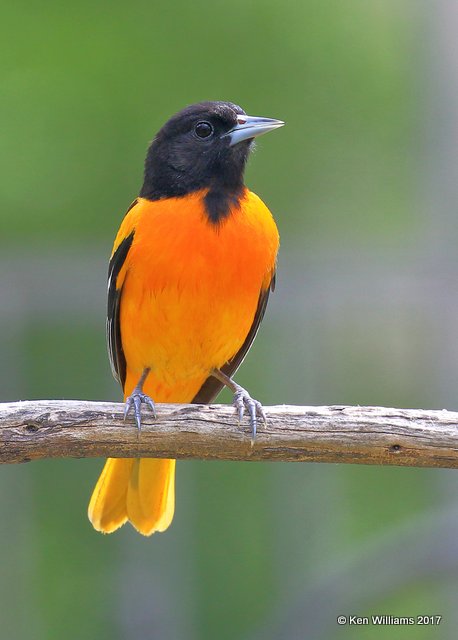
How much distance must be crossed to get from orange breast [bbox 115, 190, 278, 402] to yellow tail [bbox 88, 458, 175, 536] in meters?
0.49

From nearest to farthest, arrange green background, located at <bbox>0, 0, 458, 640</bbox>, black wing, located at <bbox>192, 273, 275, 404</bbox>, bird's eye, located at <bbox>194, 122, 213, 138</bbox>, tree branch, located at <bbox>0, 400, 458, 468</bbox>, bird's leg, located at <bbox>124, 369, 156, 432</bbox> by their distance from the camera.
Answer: tree branch, located at <bbox>0, 400, 458, 468</bbox>
bird's leg, located at <bbox>124, 369, 156, 432</bbox>
bird's eye, located at <bbox>194, 122, 213, 138</bbox>
black wing, located at <bbox>192, 273, 275, 404</bbox>
green background, located at <bbox>0, 0, 458, 640</bbox>

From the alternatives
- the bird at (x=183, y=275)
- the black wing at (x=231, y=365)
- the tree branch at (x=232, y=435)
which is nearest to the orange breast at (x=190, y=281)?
the bird at (x=183, y=275)

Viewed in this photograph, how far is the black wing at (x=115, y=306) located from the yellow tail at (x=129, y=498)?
1.69 feet

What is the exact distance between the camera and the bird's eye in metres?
4.84

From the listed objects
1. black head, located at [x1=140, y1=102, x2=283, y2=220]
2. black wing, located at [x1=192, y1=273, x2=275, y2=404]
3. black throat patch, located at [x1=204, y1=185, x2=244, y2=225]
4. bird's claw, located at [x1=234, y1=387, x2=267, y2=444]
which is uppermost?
black head, located at [x1=140, y1=102, x2=283, y2=220]

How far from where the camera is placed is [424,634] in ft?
22.7

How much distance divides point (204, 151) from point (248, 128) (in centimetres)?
23

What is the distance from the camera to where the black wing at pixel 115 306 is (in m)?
4.74

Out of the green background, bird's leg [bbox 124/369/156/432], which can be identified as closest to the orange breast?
bird's leg [bbox 124/369/156/432]

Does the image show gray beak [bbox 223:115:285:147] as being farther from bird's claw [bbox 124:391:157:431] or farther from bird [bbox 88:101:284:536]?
bird's claw [bbox 124:391:157:431]

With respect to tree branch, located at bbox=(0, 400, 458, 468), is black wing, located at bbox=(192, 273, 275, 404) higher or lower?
higher

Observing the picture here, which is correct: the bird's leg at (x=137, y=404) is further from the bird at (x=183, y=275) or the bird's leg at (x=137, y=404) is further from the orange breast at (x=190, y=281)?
the orange breast at (x=190, y=281)

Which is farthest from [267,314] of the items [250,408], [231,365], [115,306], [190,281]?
[250,408]

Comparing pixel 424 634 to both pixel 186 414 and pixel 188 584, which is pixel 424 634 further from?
pixel 186 414
